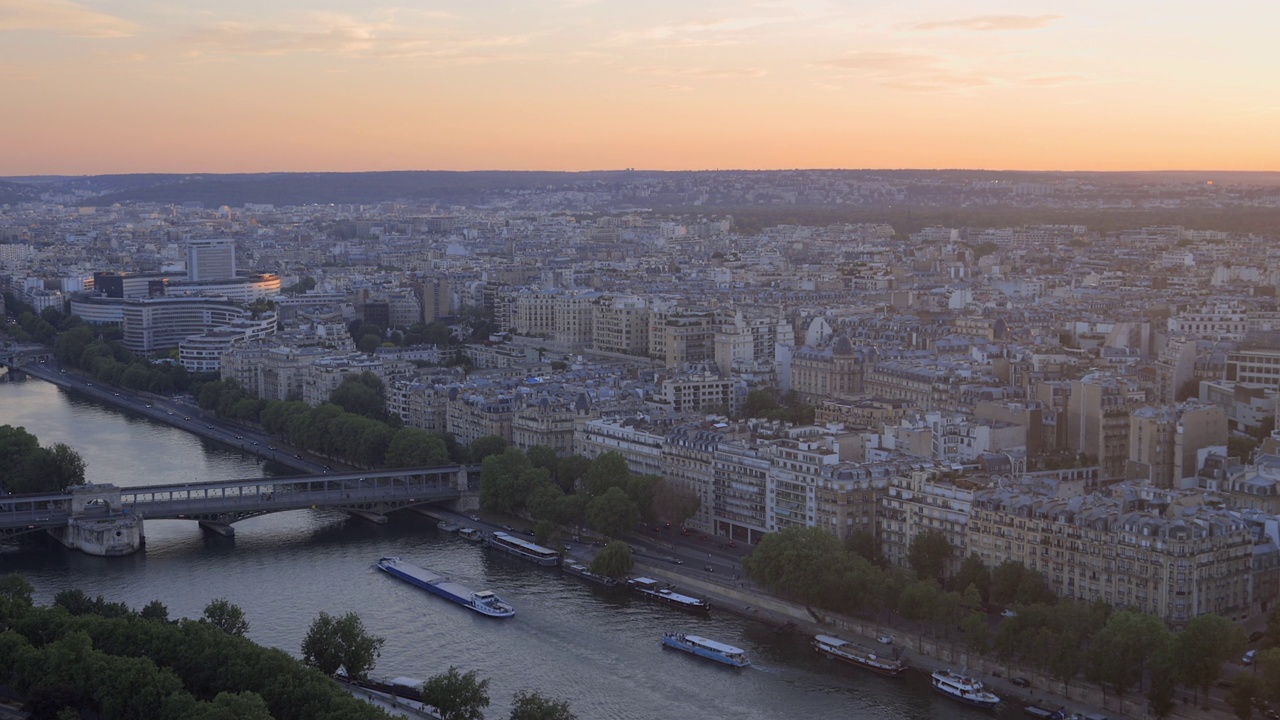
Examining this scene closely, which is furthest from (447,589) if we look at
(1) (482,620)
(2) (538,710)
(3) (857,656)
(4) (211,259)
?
(4) (211,259)

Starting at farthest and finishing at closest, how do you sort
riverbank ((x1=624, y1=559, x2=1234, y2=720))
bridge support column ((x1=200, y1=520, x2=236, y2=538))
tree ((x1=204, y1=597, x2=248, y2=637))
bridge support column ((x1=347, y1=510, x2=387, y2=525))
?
bridge support column ((x1=347, y1=510, x2=387, y2=525))
bridge support column ((x1=200, y1=520, x2=236, y2=538))
tree ((x1=204, y1=597, x2=248, y2=637))
riverbank ((x1=624, y1=559, x2=1234, y2=720))

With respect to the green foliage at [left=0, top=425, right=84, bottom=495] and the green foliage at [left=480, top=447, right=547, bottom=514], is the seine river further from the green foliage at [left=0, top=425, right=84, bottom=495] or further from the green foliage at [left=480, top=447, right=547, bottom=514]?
the green foliage at [left=0, top=425, right=84, bottom=495]

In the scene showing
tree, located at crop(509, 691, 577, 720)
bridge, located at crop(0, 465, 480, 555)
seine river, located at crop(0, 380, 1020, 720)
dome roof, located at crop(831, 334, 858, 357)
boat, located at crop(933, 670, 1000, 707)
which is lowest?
seine river, located at crop(0, 380, 1020, 720)

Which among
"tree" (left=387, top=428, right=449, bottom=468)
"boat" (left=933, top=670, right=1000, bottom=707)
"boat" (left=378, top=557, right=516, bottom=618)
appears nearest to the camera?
"boat" (left=933, top=670, right=1000, bottom=707)

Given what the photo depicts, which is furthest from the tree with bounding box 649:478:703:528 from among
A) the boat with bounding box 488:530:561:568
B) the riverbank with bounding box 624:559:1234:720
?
the boat with bounding box 488:530:561:568

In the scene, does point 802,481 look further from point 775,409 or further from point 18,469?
point 18,469

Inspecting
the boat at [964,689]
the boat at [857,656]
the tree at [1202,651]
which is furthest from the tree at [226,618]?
the tree at [1202,651]
